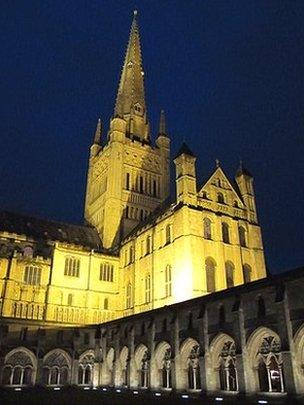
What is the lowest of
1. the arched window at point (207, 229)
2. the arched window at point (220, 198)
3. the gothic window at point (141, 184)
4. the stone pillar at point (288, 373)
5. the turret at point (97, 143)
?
the stone pillar at point (288, 373)

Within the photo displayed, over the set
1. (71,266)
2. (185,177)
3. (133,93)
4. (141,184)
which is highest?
(133,93)

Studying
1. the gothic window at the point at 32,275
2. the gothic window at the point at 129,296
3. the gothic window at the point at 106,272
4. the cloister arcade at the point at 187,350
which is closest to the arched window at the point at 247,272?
the gothic window at the point at 129,296

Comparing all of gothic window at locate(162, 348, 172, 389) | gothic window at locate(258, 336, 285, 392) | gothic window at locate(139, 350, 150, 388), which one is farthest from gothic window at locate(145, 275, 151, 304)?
gothic window at locate(258, 336, 285, 392)

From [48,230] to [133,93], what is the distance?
124 ft

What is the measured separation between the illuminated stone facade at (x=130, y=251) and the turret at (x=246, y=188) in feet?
0.48

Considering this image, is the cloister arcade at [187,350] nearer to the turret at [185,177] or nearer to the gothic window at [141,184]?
the turret at [185,177]

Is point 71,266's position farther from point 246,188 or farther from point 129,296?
point 246,188

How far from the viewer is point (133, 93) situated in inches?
3319

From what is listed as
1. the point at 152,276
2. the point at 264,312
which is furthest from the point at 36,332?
the point at 264,312

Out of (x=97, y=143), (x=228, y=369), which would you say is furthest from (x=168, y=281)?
(x=97, y=143)

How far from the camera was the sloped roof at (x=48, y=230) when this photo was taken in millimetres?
60541

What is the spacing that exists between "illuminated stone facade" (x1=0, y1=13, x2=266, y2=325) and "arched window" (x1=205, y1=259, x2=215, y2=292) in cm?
13

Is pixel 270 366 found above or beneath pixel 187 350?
beneath

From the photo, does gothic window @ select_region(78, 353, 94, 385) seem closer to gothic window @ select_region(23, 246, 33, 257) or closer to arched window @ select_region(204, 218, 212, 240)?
arched window @ select_region(204, 218, 212, 240)
